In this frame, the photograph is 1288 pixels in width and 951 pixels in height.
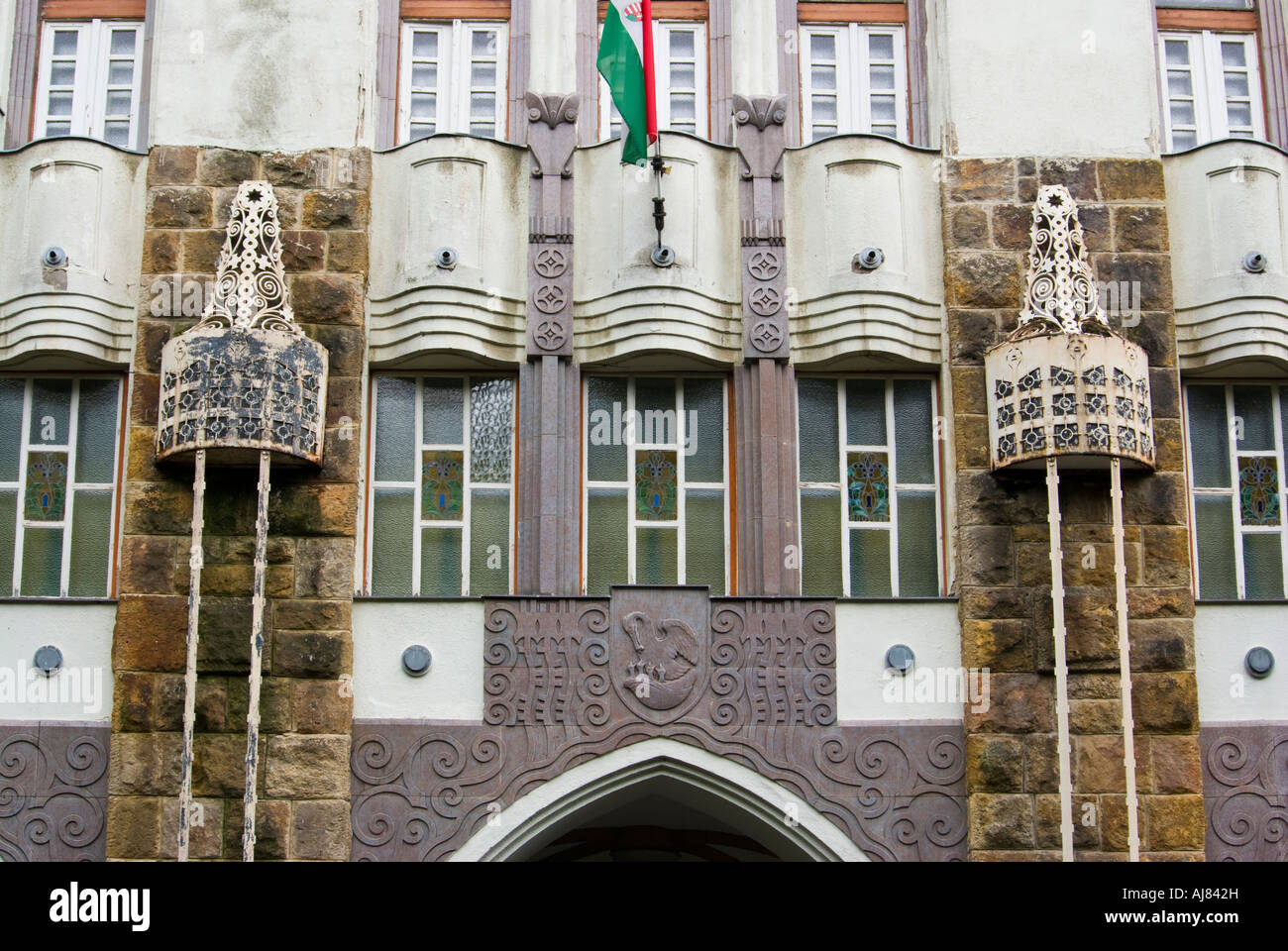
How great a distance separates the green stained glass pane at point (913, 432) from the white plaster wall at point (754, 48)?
278 cm

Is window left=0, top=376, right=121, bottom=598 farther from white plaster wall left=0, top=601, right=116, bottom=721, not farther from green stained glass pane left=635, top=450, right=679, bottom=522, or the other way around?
green stained glass pane left=635, top=450, right=679, bottom=522

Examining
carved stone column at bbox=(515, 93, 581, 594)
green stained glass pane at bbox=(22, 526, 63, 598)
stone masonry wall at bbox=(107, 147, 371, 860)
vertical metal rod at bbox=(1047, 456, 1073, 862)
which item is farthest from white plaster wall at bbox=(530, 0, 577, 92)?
green stained glass pane at bbox=(22, 526, 63, 598)

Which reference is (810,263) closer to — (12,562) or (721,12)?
(721,12)

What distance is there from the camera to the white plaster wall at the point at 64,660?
15859mm

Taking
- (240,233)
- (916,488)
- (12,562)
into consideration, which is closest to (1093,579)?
(916,488)

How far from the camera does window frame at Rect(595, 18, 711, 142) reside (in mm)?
17562

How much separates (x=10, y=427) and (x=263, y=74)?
3571 millimetres

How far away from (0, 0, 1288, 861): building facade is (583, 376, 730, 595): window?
4 centimetres

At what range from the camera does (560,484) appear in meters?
16.5

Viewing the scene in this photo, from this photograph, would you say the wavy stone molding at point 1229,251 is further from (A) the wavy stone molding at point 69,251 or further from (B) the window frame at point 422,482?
(A) the wavy stone molding at point 69,251

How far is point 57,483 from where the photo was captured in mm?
16688

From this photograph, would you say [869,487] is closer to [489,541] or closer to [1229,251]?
[489,541]

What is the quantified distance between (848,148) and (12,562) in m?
7.57

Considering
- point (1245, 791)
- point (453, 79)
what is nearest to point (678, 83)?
point (453, 79)
